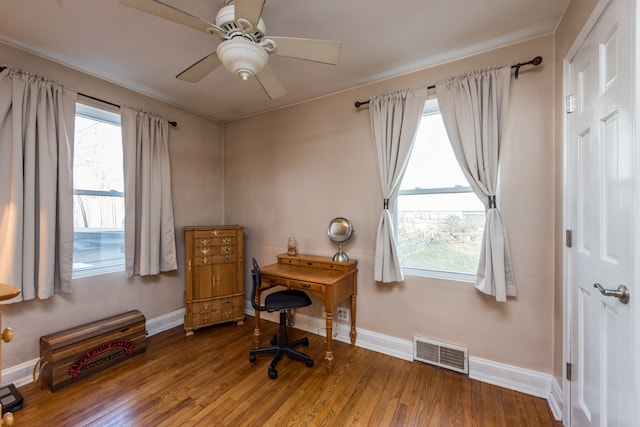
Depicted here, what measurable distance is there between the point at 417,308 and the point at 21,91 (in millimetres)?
3585

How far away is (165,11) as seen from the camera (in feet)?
3.97

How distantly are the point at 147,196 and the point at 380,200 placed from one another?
7.68 feet

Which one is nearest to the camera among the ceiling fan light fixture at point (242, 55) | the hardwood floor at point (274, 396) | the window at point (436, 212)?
the ceiling fan light fixture at point (242, 55)

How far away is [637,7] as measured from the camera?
3.02 feet

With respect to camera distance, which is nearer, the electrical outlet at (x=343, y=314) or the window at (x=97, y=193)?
the window at (x=97, y=193)

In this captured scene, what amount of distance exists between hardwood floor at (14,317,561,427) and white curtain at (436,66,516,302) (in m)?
0.75

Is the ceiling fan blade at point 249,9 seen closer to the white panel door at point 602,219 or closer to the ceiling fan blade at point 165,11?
the ceiling fan blade at point 165,11

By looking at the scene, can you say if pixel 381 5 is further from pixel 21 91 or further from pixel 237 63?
pixel 21 91

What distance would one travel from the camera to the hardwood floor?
1675 mm

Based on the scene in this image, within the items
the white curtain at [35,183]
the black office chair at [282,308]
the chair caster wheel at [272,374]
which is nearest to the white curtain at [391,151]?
the black office chair at [282,308]

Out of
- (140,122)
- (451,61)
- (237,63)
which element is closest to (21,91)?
(140,122)

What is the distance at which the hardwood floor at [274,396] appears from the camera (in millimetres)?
1675

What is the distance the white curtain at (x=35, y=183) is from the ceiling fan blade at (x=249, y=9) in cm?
198

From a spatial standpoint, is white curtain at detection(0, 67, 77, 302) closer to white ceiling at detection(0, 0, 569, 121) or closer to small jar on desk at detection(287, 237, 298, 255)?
white ceiling at detection(0, 0, 569, 121)
